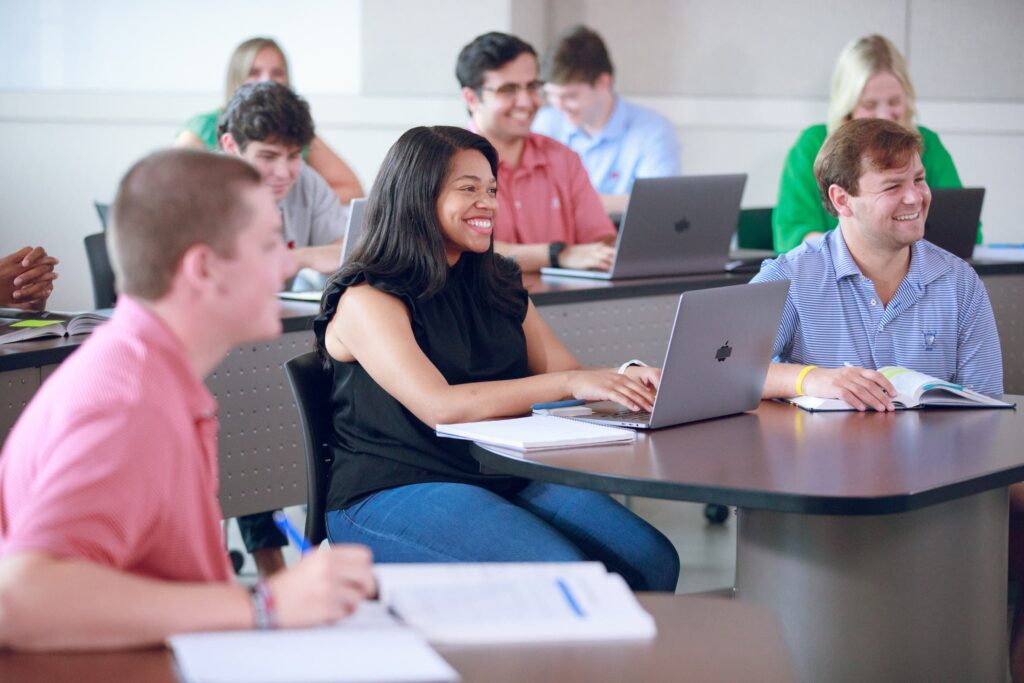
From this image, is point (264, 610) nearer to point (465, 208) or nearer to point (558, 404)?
point (558, 404)

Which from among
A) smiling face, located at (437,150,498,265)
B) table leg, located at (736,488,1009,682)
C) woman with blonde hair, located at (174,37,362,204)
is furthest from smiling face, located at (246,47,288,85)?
table leg, located at (736,488,1009,682)

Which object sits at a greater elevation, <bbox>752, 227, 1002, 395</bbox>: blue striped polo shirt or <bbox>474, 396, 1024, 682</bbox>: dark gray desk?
<bbox>752, 227, 1002, 395</bbox>: blue striped polo shirt

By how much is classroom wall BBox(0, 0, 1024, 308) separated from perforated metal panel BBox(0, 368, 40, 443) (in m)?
3.53

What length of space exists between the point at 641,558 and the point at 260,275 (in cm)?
113

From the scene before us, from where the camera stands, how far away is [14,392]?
8.29 feet

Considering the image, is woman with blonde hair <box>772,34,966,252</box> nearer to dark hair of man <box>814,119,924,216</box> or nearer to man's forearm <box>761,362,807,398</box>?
dark hair of man <box>814,119,924,216</box>

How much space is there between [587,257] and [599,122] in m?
1.71

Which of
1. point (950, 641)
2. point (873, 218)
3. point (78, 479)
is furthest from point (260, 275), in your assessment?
point (873, 218)

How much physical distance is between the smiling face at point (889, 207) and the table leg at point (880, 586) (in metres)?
0.72

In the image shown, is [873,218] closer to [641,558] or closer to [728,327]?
[728,327]

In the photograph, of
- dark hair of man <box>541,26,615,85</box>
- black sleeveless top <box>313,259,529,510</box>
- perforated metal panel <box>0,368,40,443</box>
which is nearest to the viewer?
black sleeveless top <box>313,259,529,510</box>

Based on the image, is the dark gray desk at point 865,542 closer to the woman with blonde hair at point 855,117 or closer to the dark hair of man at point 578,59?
the woman with blonde hair at point 855,117

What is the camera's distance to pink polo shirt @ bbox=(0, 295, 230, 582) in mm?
1116

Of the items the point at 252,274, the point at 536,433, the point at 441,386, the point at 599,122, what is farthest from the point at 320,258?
the point at 252,274
